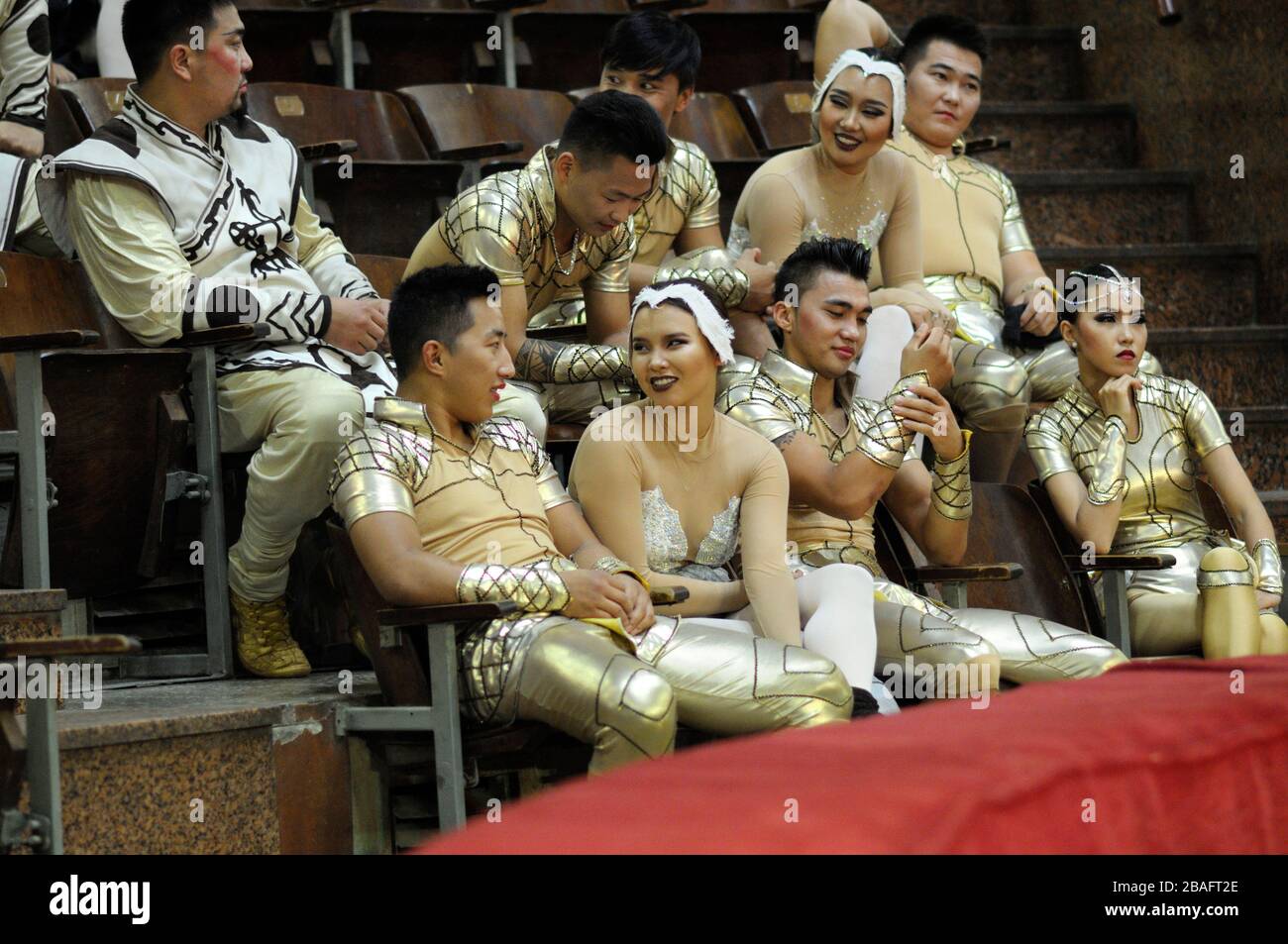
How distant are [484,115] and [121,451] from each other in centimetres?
198

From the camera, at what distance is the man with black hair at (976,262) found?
368cm

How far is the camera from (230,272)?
9.86ft

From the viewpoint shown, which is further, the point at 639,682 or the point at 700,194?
the point at 700,194

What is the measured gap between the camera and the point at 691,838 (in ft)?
2.57

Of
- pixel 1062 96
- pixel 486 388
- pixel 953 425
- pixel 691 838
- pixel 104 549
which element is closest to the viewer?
pixel 691 838

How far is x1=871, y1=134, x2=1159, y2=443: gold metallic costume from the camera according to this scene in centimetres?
365

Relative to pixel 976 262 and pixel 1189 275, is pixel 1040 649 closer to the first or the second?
pixel 976 262

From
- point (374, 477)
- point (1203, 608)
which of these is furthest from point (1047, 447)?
point (374, 477)

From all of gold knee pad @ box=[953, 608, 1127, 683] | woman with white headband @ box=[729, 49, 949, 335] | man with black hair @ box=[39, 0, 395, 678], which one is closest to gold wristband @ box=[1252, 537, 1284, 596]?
gold knee pad @ box=[953, 608, 1127, 683]

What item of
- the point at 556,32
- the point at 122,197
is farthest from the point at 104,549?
the point at 556,32

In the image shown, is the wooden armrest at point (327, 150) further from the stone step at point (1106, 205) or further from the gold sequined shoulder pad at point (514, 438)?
the stone step at point (1106, 205)

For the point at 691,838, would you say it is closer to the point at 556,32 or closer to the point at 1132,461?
the point at 1132,461

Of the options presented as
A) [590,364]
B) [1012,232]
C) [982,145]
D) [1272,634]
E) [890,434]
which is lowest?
[1272,634]
